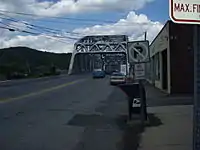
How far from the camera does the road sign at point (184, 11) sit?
3432 mm

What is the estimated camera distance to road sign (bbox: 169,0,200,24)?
3432 mm

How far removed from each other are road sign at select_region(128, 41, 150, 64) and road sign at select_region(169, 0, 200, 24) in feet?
32.6

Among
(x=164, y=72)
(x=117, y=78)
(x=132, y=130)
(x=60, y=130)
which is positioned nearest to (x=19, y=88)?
(x=117, y=78)

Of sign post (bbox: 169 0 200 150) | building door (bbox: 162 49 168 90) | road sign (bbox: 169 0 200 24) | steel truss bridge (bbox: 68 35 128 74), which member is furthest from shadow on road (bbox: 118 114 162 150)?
steel truss bridge (bbox: 68 35 128 74)

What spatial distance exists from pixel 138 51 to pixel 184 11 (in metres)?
10.3

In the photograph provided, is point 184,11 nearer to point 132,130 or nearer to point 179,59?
point 132,130

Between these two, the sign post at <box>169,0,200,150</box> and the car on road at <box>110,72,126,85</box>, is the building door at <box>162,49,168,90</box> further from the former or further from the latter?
the sign post at <box>169,0,200,150</box>

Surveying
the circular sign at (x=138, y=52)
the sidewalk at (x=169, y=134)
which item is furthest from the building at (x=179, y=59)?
the circular sign at (x=138, y=52)

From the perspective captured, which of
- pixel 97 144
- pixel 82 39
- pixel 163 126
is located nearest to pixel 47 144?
pixel 97 144

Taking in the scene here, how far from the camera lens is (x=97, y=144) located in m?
10.5

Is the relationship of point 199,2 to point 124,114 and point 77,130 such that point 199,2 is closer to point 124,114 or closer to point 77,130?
point 77,130

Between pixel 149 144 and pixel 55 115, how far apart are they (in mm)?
7161

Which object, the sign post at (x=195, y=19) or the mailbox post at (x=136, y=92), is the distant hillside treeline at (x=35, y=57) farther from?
the sign post at (x=195, y=19)

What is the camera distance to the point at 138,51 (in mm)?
13758
